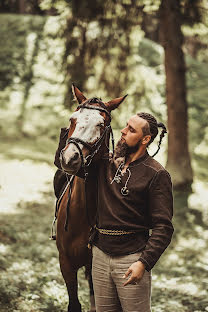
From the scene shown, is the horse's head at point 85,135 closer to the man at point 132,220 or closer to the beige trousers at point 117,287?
the man at point 132,220

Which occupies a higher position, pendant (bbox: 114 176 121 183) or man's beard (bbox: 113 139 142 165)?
man's beard (bbox: 113 139 142 165)

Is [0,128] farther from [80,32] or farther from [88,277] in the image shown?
[88,277]

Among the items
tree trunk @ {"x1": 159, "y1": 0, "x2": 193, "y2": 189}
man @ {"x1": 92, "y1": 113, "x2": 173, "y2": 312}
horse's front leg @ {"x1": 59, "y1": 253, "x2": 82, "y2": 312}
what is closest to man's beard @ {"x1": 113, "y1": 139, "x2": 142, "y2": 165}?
man @ {"x1": 92, "y1": 113, "x2": 173, "y2": 312}

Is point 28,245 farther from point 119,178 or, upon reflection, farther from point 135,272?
point 135,272

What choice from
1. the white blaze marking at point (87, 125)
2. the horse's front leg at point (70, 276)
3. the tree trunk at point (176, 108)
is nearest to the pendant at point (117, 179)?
the white blaze marking at point (87, 125)

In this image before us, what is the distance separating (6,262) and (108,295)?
4209 mm

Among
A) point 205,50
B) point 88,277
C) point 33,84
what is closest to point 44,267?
point 88,277

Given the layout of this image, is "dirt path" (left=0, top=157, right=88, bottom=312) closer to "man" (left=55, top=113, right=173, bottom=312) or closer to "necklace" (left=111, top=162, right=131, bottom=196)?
"man" (left=55, top=113, right=173, bottom=312)

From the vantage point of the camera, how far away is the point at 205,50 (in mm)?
33094

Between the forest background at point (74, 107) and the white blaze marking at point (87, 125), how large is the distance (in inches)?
129

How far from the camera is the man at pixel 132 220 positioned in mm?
3207

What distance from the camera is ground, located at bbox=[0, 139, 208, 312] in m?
6.36

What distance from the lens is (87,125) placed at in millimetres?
3541

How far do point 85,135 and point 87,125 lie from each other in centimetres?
10
